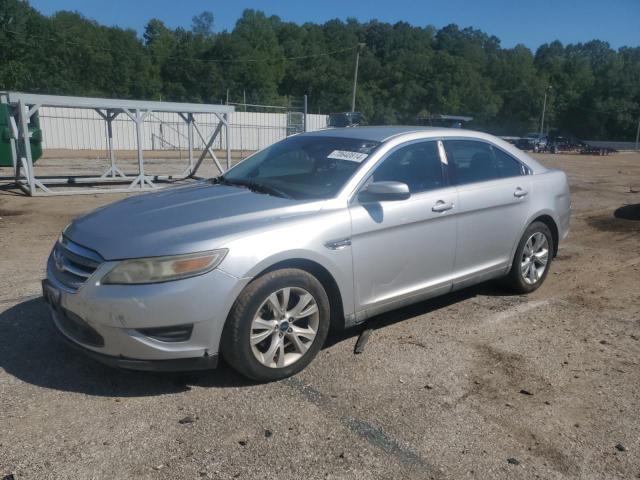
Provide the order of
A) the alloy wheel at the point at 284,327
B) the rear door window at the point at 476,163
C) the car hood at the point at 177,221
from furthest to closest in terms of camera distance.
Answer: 1. the rear door window at the point at 476,163
2. the alloy wheel at the point at 284,327
3. the car hood at the point at 177,221

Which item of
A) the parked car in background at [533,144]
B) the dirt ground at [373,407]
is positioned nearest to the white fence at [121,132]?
the parked car in background at [533,144]

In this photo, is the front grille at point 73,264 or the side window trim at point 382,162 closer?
the front grille at point 73,264

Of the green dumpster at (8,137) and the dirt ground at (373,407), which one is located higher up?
the green dumpster at (8,137)

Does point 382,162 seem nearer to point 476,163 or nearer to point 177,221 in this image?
point 476,163

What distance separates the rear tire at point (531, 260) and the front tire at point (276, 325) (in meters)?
2.35

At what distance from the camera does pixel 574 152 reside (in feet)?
148

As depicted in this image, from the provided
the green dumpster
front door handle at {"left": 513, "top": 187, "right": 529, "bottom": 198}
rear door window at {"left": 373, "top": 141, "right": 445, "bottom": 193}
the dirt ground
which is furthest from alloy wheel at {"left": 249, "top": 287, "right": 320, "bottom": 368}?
the green dumpster

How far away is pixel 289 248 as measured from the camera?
3.44 meters

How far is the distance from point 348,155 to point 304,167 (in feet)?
1.34

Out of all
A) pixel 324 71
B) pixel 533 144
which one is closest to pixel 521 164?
pixel 533 144

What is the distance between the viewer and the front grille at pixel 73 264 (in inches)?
130

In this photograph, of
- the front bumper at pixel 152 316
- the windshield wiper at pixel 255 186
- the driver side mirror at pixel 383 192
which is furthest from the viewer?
the windshield wiper at pixel 255 186

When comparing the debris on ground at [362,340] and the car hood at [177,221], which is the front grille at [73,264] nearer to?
the car hood at [177,221]

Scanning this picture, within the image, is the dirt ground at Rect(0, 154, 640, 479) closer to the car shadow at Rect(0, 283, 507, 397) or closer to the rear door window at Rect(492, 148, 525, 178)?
the car shadow at Rect(0, 283, 507, 397)
